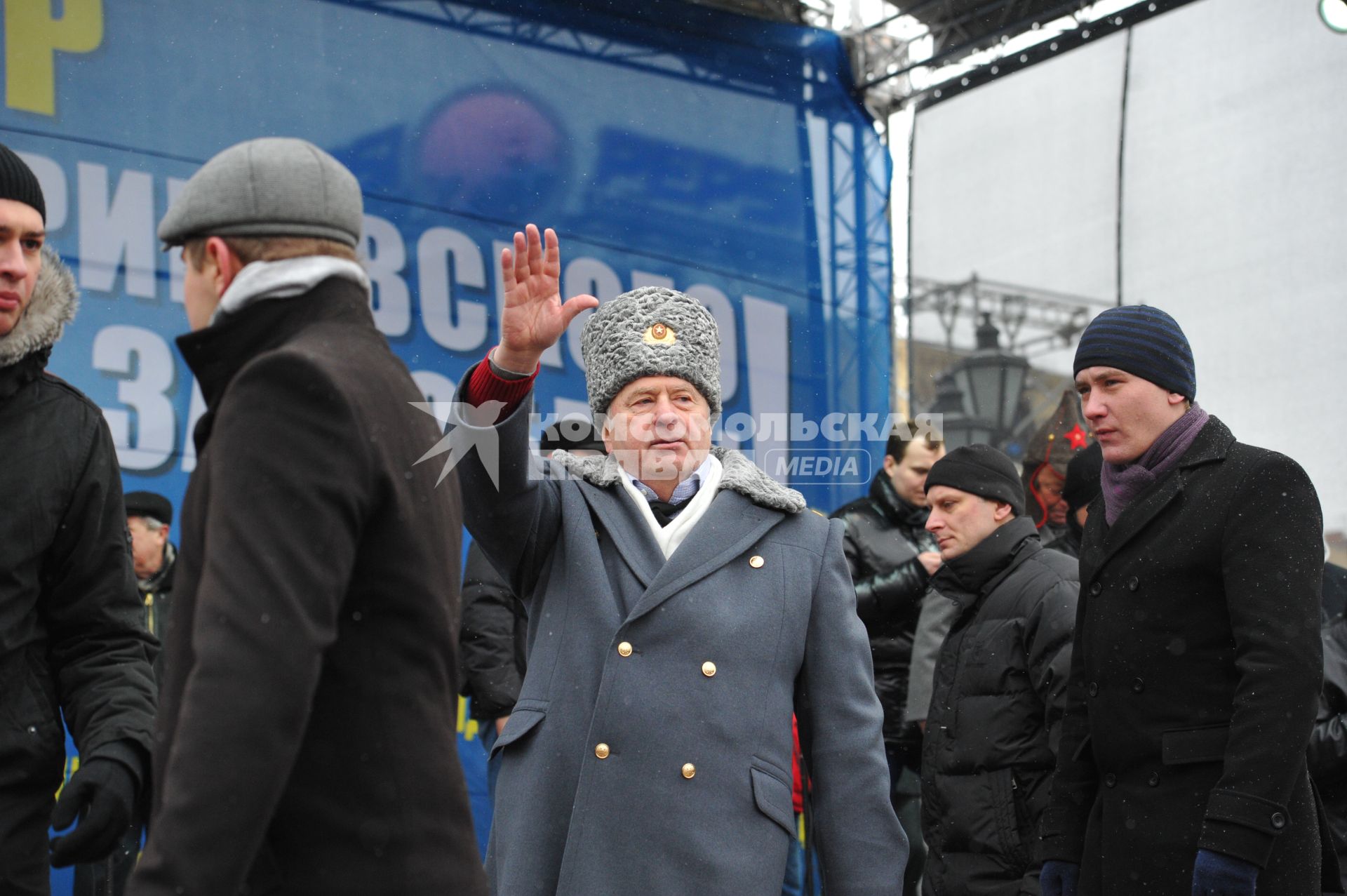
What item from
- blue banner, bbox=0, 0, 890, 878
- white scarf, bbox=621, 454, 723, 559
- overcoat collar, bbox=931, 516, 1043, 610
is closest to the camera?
white scarf, bbox=621, 454, 723, 559

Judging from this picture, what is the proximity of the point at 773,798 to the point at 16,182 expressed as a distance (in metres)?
1.81

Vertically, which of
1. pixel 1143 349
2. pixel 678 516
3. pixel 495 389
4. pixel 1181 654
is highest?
pixel 1143 349

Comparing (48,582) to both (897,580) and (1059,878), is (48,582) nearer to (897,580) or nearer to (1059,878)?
(1059,878)

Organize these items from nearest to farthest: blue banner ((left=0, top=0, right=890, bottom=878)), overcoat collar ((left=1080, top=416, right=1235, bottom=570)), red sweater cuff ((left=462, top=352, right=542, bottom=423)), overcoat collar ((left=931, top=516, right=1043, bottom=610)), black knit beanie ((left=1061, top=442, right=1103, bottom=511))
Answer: red sweater cuff ((left=462, top=352, right=542, bottom=423)) < overcoat collar ((left=1080, top=416, right=1235, bottom=570)) < overcoat collar ((left=931, top=516, right=1043, bottom=610)) < black knit beanie ((left=1061, top=442, right=1103, bottom=511)) < blue banner ((left=0, top=0, right=890, bottom=878))

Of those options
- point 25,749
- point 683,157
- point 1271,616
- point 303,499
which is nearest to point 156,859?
point 303,499

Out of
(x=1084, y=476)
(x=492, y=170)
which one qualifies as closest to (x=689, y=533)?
(x=1084, y=476)

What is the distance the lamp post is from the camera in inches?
357

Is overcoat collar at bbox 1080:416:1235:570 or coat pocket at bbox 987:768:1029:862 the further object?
coat pocket at bbox 987:768:1029:862

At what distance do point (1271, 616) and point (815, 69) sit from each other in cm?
635

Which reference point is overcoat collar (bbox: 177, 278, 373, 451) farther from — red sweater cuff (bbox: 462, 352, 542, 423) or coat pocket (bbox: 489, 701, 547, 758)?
coat pocket (bbox: 489, 701, 547, 758)

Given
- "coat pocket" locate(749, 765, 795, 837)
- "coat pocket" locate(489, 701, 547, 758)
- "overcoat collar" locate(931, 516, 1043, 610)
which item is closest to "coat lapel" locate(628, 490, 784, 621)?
"coat pocket" locate(489, 701, 547, 758)

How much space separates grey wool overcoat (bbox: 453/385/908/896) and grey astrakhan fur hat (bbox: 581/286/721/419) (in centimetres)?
21

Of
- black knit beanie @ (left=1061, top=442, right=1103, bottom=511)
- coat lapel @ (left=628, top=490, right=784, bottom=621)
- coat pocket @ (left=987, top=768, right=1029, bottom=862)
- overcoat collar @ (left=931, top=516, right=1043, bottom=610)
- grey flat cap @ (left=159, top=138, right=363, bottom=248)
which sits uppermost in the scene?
grey flat cap @ (left=159, top=138, right=363, bottom=248)

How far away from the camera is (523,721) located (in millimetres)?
2586
